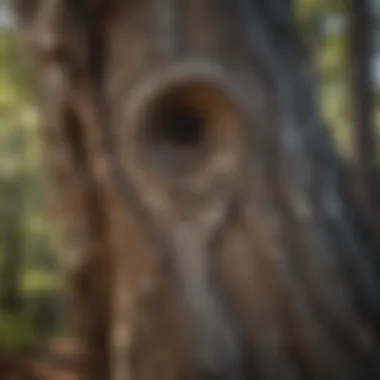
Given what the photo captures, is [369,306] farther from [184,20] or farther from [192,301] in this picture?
Result: [184,20]

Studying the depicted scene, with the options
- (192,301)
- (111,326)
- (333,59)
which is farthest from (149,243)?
(333,59)

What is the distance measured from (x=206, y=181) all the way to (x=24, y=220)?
6.15ft

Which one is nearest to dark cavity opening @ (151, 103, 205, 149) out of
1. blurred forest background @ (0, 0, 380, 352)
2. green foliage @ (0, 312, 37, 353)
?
blurred forest background @ (0, 0, 380, 352)

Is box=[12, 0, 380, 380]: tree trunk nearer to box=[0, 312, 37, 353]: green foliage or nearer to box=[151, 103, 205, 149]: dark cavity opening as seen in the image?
box=[151, 103, 205, 149]: dark cavity opening

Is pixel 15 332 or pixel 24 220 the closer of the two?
pixel 15 332

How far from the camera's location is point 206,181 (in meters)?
1.11

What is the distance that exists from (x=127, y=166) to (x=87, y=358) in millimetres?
446

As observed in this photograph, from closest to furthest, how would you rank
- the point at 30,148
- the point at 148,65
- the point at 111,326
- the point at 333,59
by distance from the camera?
the point at 148,65
the point at 111,326
the point at 333,59
the point at 30,148

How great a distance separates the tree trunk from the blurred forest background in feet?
3.75

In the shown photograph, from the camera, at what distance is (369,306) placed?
47.0 inches

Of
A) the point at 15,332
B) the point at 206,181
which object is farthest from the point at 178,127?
the point at 15,332

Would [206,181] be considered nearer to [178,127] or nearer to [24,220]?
[178,127]

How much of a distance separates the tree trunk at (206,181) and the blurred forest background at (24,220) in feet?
3.75

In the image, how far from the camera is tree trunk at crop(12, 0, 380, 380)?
A: 3.62ft
